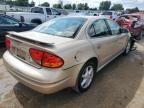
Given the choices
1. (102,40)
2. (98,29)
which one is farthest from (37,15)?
(102,40)

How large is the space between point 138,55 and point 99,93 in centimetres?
369

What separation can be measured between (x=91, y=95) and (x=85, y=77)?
15.6 inches

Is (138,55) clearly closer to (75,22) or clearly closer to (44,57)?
(75,22)

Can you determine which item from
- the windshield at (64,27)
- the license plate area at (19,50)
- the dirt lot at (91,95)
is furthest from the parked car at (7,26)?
the license plate area at (19,50)

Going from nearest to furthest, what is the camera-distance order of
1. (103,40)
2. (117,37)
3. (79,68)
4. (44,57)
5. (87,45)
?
(44,57), (79,68), (87,45), (103,40), (117,37)

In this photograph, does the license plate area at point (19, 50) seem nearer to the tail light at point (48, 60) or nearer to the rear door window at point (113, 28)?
the tail light at point (48, 60)

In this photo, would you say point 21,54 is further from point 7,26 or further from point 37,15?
point 37,15

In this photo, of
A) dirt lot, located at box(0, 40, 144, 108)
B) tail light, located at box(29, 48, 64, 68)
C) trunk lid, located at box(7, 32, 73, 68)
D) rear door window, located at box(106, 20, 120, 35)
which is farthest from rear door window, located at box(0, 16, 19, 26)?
tail light, located at box(29, 48, 64, 68)

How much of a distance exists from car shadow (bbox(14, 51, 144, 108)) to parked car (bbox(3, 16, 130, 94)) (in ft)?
0.80

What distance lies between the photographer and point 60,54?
2820 mm

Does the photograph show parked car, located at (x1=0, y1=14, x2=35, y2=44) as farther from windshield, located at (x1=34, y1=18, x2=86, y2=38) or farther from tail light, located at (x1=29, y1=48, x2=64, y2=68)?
tail light, located at (x1=29, y1=48, x2=64, y2=68)

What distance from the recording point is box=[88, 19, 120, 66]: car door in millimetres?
3739

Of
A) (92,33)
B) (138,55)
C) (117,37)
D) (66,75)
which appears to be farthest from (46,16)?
(66,75)

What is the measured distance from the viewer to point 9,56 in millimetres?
3490
